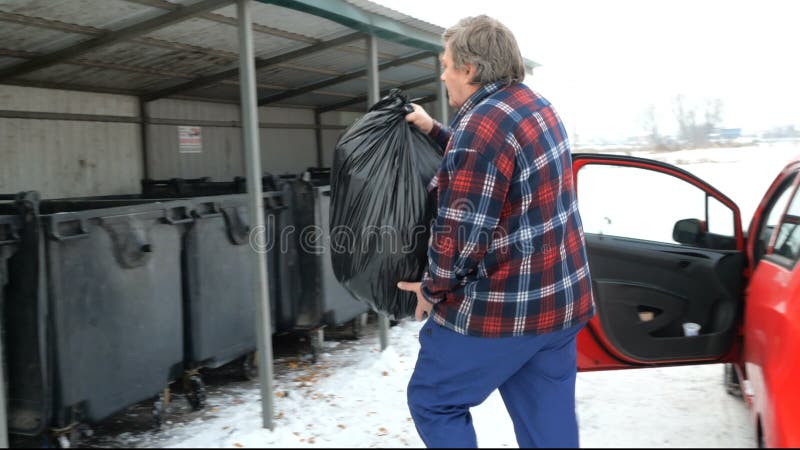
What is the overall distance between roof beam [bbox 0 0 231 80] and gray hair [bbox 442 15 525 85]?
239cm

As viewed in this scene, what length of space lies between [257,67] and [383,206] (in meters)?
4.29

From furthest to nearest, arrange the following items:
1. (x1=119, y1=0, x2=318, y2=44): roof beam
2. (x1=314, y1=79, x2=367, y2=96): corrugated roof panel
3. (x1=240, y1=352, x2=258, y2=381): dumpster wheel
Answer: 1. (x1=314, y1=79, x2=367, y2=96): corrugated roof panel
2. (x1=240, y1=352, x2=258, y2=381): dumpster wheel
3. (x1=119, y1=0, x2=318, y2=44): roof beam

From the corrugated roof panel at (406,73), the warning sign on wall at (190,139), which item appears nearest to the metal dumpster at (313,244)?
the warning sign on wall at (190,139)

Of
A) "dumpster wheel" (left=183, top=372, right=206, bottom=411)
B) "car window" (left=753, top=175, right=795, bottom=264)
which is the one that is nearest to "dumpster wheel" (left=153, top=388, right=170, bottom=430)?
"dumpster wheel" (left=183, top=372, right=206, bottom=411)

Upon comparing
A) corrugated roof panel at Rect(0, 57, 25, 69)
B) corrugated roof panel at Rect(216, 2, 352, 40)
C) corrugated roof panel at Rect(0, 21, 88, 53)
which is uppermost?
corrugated roof panel at Rect(216, 2, 352, 40)

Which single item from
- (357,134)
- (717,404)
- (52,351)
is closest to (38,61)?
Result: (52,351)

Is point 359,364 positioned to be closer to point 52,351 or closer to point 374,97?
point 374,97

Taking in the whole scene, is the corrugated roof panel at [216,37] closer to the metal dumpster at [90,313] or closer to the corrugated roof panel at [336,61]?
the corrugated roof panel at [336,61]

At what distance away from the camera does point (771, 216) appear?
3.42m

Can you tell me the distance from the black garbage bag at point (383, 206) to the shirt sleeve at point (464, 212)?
230 mm

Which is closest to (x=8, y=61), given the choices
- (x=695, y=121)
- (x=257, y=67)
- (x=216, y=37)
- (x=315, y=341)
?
(x=216, y=37)

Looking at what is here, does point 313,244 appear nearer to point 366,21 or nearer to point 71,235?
point 366,21

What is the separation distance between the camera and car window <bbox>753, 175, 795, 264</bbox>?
334 cm

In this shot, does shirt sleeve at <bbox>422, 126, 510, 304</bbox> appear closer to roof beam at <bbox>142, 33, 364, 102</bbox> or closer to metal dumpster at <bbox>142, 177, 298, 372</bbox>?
metal dumpster at <bbox>142, 177, 298, 372</bbox>
